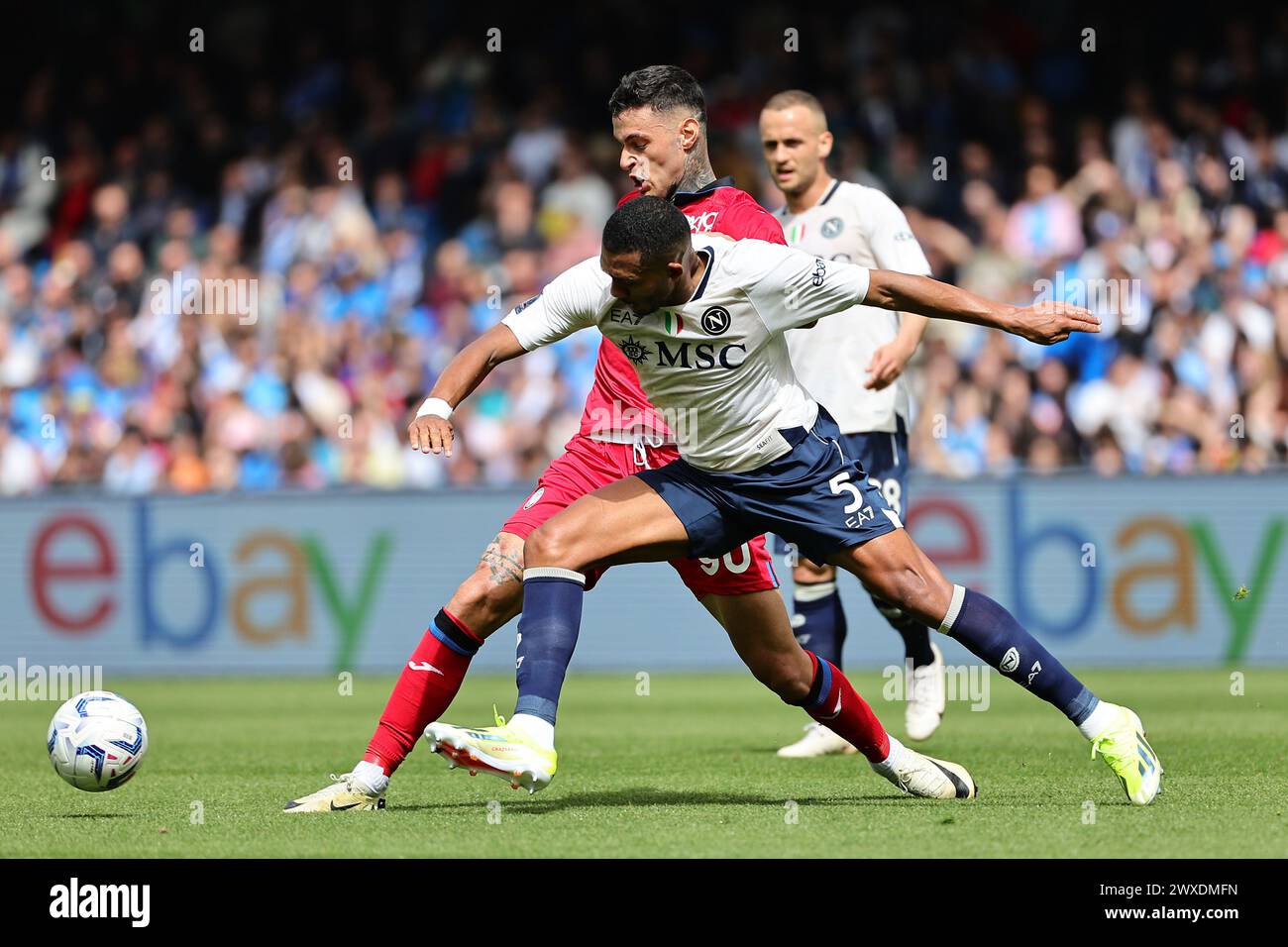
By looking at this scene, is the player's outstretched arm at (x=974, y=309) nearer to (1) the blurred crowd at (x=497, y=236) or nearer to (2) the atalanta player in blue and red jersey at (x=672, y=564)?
(2) the atalanta player in blue and red jersey at (x=672, y=564)

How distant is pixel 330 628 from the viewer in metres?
14.4

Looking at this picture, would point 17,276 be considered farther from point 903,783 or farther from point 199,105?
point 903,783

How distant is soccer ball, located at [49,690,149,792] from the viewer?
7.14 m

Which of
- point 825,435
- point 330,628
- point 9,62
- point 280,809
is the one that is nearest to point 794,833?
point 825,435

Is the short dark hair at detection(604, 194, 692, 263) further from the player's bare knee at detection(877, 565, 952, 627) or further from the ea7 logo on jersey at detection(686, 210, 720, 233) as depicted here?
the player's bare knee at detection(877, 565, 952, 627)

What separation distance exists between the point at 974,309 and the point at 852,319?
126 inches

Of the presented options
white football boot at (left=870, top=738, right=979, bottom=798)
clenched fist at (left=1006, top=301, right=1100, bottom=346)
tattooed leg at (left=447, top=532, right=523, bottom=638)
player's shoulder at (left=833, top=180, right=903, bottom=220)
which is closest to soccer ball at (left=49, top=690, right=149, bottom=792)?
tattooed leg at (left=447, top=532, right=523, bottom=638)

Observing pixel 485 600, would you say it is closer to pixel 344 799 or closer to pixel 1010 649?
pixel 344 799

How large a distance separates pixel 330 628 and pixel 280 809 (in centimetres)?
753

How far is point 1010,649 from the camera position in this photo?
6719 mm

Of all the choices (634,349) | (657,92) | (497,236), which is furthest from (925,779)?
(497,236)

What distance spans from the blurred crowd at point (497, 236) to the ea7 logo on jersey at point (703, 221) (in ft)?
25.8

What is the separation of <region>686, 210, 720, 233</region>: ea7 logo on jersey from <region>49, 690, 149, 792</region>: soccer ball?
2.87 metres

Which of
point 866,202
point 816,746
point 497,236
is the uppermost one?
point 497,236
